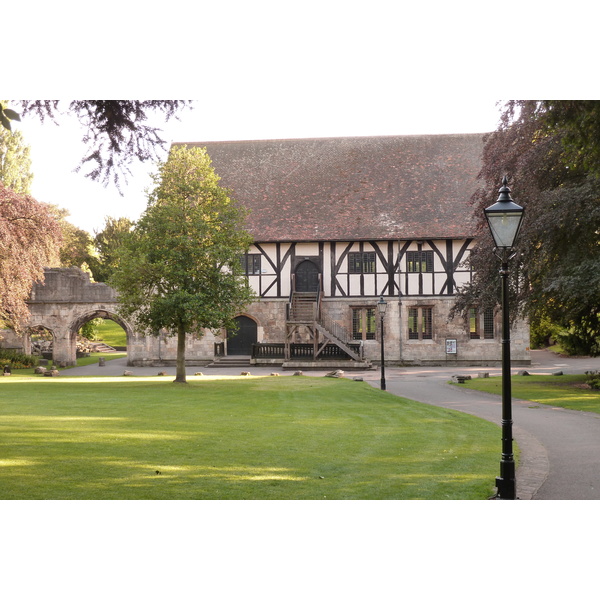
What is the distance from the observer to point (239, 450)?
26.3 ft

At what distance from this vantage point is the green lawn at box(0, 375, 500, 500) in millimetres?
6504

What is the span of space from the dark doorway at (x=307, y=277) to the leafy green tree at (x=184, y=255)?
9.63 meters

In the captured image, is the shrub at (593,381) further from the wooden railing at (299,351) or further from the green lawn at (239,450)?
the wooden railing at (299,351)

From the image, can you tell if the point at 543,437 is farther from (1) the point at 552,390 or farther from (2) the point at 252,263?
(2) the point at 252,263

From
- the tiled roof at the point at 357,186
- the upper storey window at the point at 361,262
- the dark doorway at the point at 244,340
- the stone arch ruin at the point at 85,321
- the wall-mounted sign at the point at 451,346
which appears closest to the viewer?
the stone arch ruin at the point at 85,321

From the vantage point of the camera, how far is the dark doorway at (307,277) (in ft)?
89.9

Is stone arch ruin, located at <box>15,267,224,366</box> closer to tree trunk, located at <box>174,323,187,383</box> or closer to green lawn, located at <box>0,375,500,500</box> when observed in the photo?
tree trunk, located at <box>174,323,187,383</box>

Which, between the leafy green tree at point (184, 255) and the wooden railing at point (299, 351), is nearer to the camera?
the leafy green tree at point (184, 255)

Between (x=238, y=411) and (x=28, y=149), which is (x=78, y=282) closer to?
(x=238, y=411)

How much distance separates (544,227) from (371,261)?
13363 millimetres

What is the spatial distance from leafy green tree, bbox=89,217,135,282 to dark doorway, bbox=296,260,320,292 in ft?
36.9

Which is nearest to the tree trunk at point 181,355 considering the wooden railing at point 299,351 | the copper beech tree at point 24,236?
the copper beech tree at point 24,236

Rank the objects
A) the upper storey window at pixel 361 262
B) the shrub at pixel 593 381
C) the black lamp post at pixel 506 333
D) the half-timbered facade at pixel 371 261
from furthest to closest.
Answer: the upper storey window at pixel 361 262 → the half-timbered facade at pixel 371 261 → the shrub at pixel 593 381 → the black lamp post at pixel 506 333
